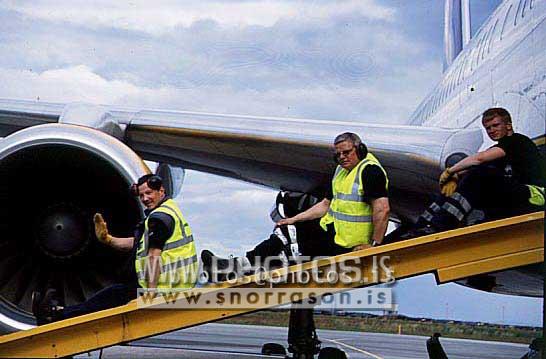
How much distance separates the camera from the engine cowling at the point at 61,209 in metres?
5.00

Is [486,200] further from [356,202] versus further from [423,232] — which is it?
[356,202]

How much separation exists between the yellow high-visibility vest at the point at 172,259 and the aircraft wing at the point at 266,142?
39.5 inches

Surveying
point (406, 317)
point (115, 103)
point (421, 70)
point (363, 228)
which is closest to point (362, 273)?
point (363, 228)

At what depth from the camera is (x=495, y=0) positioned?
209 inches

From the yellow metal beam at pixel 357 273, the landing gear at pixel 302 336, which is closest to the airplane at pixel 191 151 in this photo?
the yellow metal beam at pixel 357 273

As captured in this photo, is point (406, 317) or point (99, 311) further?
point (406, 317)

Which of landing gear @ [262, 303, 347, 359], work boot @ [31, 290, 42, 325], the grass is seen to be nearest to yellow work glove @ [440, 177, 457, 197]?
the grass

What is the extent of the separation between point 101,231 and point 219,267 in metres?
0.63

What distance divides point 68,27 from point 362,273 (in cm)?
203

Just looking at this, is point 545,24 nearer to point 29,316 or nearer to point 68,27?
point 68,27

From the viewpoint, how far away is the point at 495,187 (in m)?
4.27

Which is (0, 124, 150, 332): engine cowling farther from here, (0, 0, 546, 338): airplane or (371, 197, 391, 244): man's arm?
(371, 197, 391, 244): man's arm

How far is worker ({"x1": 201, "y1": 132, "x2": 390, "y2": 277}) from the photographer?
455 cm

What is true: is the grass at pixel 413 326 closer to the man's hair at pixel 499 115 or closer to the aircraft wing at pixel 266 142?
the aircraft wing at pixel 266 142
